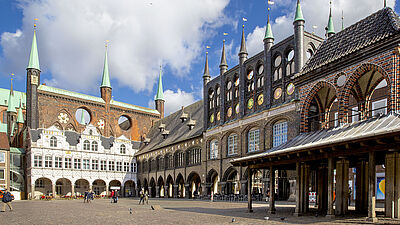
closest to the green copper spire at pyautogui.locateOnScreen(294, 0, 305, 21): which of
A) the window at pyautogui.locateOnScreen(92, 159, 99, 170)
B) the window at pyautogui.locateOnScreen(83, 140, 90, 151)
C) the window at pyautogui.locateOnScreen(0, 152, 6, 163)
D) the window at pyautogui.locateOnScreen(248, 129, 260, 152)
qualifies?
the window at pyautogui.locateOnScreen(248, 129, 260, 152)

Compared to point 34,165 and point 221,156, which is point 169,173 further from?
Answer: point 34,165

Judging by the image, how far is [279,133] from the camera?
36000mm

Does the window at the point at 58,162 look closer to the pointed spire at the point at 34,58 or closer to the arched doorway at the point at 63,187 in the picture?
the arched doorway at the point at 63,187

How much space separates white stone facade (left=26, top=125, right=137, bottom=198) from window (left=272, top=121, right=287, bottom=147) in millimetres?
37929

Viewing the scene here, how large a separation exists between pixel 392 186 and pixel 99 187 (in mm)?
60218

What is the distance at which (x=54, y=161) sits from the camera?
60750 millimetres

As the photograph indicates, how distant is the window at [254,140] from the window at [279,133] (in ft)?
8.73

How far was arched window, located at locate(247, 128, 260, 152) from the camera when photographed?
38.9 meters

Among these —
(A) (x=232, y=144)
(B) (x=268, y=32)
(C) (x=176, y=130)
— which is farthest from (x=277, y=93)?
(C) (x=176, y=130)

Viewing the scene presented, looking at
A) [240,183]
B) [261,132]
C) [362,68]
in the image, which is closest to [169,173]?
[240,183]

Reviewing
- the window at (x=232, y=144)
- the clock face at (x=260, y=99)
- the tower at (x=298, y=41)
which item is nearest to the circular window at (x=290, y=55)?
the tower at (x=298, y=41)

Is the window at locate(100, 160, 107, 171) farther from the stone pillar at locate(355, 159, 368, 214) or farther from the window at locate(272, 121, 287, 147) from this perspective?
the stone pillar at locate(355, 159, 368, 214)

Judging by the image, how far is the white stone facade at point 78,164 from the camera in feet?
196

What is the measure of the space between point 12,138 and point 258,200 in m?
59.7
